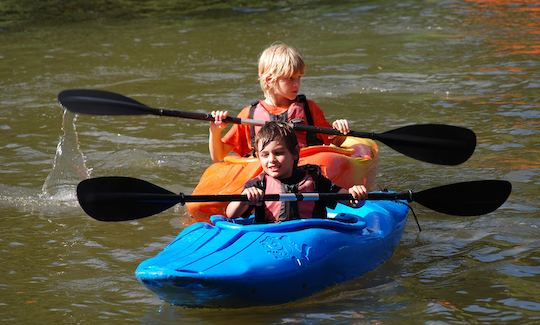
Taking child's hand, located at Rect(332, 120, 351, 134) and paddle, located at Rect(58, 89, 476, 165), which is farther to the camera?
child's hand, located at Rect(332, 120, 351, 134)

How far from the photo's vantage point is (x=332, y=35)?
42.1ft

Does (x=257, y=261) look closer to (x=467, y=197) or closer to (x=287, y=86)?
(x=467, y=197)

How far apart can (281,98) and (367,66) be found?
4.92 m

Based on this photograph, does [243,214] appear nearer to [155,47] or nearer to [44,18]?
[155,47]

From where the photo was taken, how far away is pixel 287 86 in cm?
612

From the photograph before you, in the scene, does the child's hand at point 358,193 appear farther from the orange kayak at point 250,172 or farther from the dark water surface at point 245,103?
the orange kayak at point 250,172

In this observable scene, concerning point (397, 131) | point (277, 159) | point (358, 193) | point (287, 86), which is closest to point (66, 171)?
point (287, 86)

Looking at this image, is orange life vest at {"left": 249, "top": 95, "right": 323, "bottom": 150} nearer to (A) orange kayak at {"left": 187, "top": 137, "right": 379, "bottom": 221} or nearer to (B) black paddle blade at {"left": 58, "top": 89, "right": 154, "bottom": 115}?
(A) orange kayak at {"left": 187, "top": 137, "right": 379, "bottom": 221}

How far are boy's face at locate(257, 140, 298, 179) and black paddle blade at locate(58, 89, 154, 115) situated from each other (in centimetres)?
95

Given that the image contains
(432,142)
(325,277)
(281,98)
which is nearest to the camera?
(325,277)

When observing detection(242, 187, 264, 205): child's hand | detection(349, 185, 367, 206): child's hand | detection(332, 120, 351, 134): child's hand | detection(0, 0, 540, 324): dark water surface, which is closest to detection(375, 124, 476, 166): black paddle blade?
detection(332, 120, 351, 134): child's hand

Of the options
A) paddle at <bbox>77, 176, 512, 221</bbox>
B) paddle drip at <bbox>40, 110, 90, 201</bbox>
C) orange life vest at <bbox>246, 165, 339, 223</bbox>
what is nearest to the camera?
paddle at <bbox>77, 176, 512, 221</bbox>

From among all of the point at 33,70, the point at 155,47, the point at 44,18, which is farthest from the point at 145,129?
the point at 44,18

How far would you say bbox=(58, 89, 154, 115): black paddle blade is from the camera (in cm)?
589
